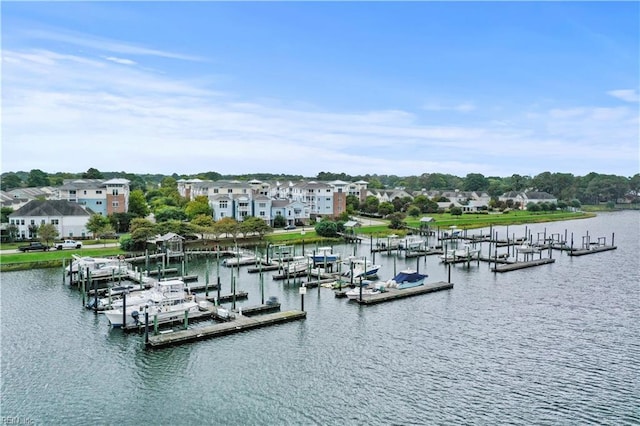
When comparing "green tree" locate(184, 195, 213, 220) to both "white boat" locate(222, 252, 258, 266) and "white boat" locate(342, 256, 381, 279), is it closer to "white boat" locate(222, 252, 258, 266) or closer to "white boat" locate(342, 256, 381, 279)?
"white boat" locate(222, 252, 258, 266)

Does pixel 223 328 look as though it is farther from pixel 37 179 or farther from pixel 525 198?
pixel 525 198

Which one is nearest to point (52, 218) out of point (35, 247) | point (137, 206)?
point (35, 247)

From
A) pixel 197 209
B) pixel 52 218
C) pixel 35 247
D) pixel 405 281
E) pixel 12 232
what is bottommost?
pixel 405 281

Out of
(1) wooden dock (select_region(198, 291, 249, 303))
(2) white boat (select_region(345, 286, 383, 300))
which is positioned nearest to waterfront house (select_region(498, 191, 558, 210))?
(2) white boat (select_region(345, 286, 383, 300))

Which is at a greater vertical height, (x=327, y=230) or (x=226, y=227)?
(x=226, y=227)

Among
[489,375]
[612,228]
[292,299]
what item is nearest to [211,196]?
[292,299]
